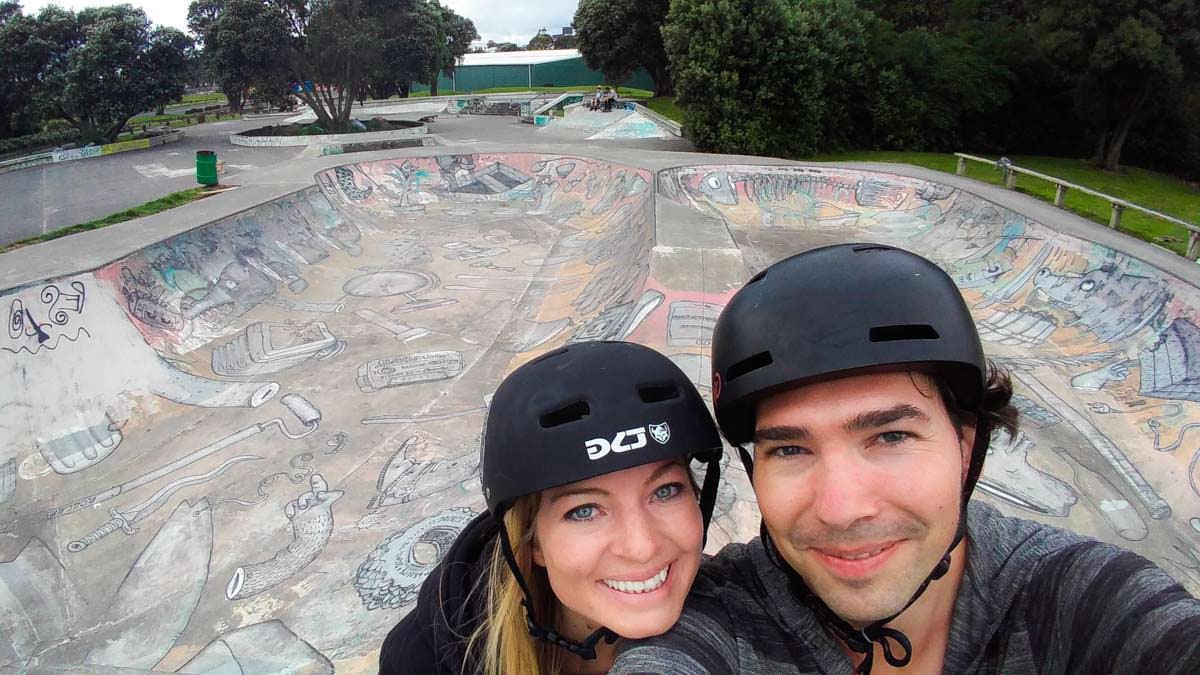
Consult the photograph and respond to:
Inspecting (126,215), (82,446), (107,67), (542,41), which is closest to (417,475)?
(82,446)

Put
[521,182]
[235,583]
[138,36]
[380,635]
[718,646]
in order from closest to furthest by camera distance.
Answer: [718,646]
[380,635]
[235,583]
[521,182]
[138,36]

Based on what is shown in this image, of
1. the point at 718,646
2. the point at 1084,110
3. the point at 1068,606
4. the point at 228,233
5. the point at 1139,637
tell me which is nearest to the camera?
the point at 1139,637

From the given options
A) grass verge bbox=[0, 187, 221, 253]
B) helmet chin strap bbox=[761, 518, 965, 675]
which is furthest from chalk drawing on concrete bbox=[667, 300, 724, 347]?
grass verge bbox=[0, 187, 221, 253]

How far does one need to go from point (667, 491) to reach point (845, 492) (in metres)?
0.56

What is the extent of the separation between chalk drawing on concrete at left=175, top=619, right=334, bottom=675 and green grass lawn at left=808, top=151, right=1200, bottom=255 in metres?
13.9

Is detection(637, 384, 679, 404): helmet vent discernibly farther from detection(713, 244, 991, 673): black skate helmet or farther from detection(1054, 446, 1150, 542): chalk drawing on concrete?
detection(1054, 446, 1150, 542): chalk drawing on concrete

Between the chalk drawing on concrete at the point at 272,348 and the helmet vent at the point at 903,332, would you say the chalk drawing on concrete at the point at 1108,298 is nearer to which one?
the helmet vent at the point at 903,332

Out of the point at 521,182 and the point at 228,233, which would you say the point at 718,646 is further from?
the point at 521,182

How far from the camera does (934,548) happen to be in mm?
1508

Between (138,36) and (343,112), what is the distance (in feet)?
32.9

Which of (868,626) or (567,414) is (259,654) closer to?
(567,414)

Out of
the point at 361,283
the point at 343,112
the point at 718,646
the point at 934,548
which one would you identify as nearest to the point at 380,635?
the point at 718,646

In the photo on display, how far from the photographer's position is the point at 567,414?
6.43 feet

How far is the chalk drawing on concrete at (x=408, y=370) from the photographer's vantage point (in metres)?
9.54
